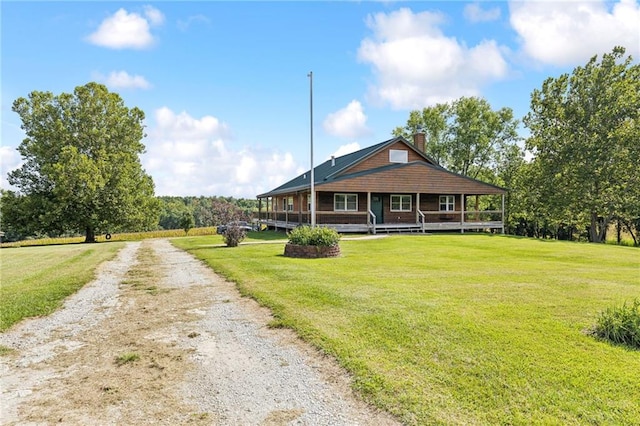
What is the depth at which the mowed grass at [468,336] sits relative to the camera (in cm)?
312

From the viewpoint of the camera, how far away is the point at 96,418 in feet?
9.87

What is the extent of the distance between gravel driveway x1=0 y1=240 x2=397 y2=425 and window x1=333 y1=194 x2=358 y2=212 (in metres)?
18.6

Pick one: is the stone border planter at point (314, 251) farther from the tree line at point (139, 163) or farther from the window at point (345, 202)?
the tree line at point (139, 163)

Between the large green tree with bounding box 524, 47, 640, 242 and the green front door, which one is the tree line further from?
the green front door

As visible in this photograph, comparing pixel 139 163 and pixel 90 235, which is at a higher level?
pixel 139 163

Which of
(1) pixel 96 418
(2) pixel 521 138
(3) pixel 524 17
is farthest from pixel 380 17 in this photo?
(2) pixel 521 138

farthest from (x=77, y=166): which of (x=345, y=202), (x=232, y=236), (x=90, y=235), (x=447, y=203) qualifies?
(x=447, y=203)

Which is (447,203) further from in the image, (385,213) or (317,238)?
(317,238)

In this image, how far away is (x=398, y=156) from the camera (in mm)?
28000

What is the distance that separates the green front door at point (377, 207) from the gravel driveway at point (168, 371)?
1991cm

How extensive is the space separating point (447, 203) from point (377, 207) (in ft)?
19.6

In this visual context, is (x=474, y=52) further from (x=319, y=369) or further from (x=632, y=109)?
(x=319, y=369)

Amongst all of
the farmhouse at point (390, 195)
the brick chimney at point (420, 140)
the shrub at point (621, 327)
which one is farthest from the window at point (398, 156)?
the shrub at point (621, 327)

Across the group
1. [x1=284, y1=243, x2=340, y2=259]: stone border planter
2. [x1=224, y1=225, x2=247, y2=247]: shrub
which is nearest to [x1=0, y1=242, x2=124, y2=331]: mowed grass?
[x1=224, y1=225, x2=247, y2=247]: shrub
